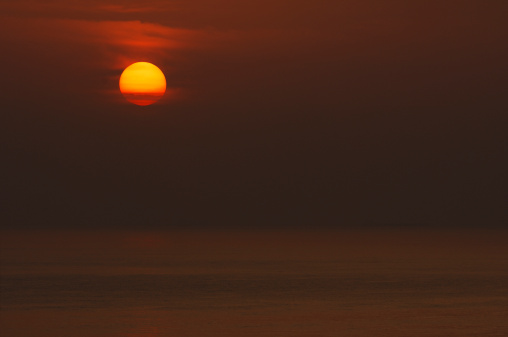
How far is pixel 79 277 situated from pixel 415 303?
715 inches

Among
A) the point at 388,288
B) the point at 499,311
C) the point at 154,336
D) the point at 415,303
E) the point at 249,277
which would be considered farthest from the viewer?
the point at 249,277

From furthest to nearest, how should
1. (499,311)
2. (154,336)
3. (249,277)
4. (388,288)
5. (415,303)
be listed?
1. (249,277)
2. (388,288)
3. (415,303)
4. (499,311)
5. (154,336)

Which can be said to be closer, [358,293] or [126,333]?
[126,333]

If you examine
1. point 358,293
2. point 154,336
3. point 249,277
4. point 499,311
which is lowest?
point 154,336

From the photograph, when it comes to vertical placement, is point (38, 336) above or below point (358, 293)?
below

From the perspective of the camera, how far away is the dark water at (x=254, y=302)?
23.1 meters

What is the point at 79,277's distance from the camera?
4312cm

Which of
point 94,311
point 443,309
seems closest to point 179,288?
point 94,311

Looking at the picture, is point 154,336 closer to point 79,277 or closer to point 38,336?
point 38,336

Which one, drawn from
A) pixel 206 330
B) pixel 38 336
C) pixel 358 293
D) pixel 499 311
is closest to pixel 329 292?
pixel 358 293

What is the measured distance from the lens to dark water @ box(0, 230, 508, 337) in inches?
911

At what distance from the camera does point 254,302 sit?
29.7 metres

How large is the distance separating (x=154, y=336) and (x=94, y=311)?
5684 mm

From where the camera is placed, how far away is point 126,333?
2233cm
